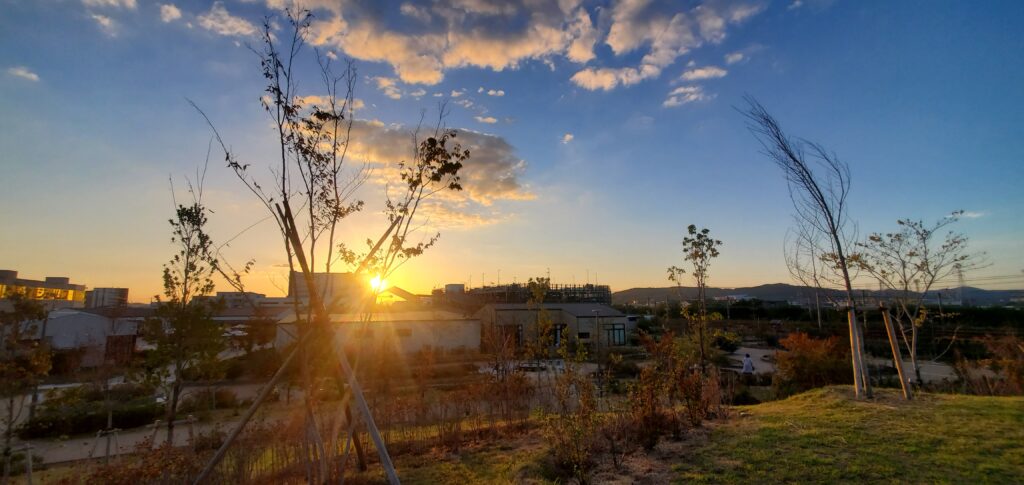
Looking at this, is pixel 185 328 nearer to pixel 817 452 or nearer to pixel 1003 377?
pixel 817 452

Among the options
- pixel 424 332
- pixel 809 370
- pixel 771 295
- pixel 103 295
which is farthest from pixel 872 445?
pixel 771 295

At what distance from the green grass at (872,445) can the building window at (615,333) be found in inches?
923

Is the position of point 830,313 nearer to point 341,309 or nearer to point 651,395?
point 651,395

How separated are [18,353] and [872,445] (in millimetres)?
10461

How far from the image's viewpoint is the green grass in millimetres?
4242

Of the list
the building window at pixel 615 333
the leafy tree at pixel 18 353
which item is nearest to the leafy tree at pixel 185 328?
the leafy tree at pixel 18 353

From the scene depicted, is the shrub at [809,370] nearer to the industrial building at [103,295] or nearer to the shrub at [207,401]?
the shrub at [207,401]

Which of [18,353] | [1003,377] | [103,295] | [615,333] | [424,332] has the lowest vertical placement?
[615,333]

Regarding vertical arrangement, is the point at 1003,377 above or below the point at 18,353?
below

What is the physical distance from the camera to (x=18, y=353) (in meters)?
5.87

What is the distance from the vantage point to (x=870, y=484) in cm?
400

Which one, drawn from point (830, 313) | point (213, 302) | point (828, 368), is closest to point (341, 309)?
point (213, 302)

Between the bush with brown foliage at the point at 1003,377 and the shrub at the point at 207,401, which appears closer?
the bush with brown foliage at the point at 1003,377

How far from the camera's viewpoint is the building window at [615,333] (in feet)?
99.2
